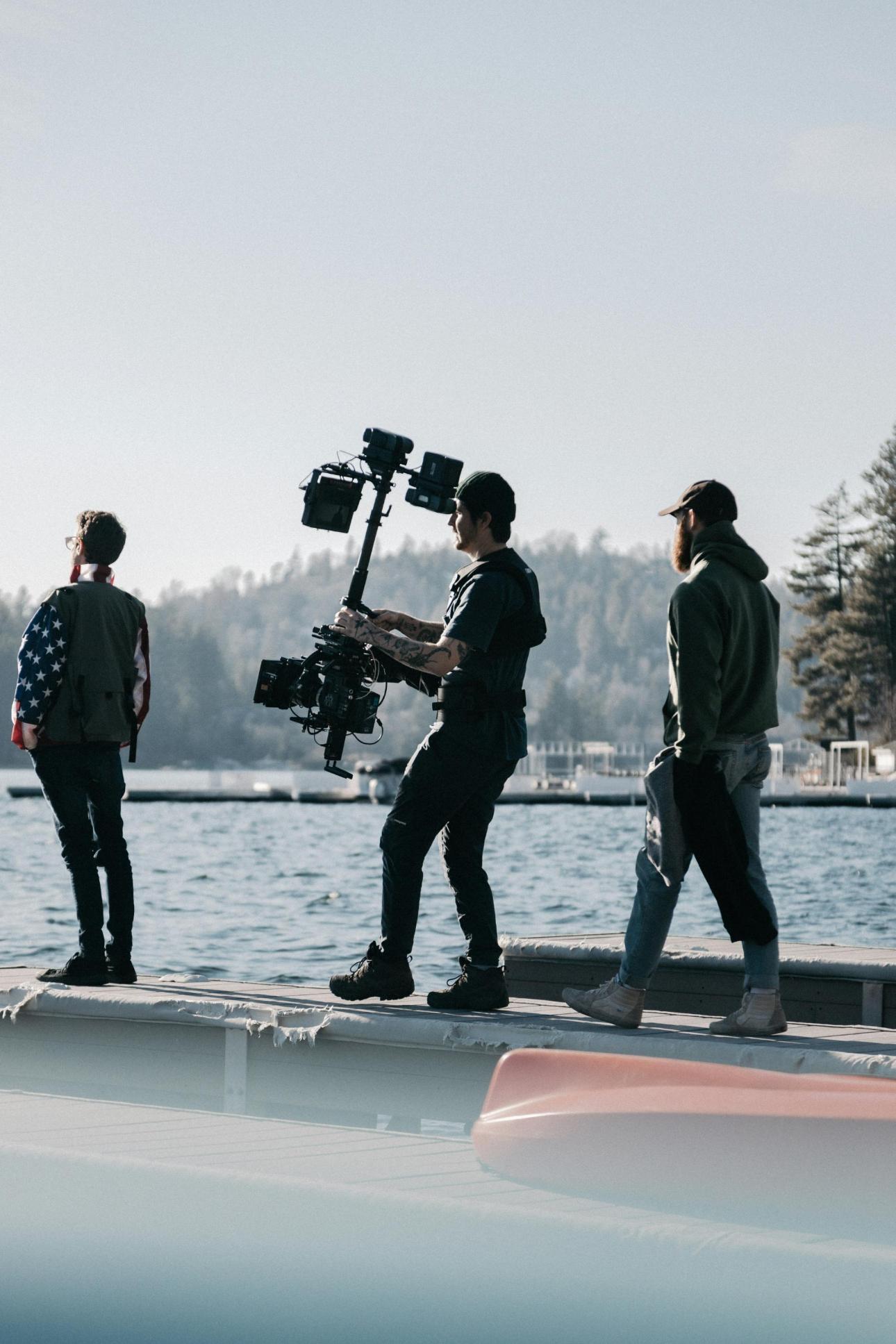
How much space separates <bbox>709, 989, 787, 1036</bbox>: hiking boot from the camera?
22.0ft

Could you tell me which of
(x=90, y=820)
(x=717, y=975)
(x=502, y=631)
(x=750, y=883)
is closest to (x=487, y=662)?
(x=502, y=631)

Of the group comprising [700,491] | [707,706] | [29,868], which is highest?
[700,491]

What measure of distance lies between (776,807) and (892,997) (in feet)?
265

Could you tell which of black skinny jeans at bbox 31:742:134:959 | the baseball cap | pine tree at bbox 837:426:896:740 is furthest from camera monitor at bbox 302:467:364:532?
pine tree at bbox 837:426:896:740

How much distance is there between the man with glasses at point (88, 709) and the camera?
805 cm

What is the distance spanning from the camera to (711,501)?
21.6 ft

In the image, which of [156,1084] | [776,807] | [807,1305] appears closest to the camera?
[807,1305]

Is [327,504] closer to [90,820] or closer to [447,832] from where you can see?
[447,832]

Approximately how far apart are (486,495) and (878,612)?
94.3m

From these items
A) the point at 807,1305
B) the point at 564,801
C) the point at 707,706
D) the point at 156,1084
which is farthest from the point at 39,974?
the point at 564,801

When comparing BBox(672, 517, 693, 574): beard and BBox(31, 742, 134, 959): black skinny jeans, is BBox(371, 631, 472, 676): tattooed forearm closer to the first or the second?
BBox(672, 517, 693, 574): beard

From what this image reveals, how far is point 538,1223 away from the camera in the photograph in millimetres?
4785

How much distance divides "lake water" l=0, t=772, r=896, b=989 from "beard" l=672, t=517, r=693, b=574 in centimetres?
969

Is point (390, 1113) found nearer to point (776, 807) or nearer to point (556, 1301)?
point (556, 1301)
